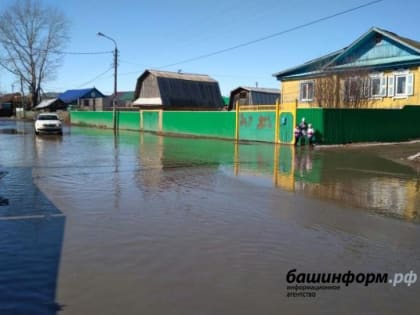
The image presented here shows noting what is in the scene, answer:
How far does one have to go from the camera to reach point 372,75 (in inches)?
1167

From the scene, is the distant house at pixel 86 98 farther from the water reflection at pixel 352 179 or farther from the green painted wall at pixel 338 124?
the water reflection at pixel 352 179

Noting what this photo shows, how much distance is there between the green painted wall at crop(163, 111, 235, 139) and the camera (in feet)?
97.3

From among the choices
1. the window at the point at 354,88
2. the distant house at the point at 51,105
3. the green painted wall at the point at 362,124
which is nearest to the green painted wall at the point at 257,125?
the green painted wall at the point at 362,124

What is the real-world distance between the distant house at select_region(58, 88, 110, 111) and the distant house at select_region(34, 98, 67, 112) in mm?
1139

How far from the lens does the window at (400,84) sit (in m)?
27.6

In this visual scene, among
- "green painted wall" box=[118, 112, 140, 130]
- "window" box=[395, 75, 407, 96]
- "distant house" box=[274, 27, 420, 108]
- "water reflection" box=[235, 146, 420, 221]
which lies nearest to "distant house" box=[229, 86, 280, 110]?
"green painted wall" box=[118, 112, 140, 130]

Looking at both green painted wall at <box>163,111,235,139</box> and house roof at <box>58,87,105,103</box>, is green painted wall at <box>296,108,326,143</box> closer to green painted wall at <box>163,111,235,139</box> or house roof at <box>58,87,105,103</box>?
green painted wall at <box>163,111,235,139</box>

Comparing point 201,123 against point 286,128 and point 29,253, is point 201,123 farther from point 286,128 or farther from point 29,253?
point 29,253

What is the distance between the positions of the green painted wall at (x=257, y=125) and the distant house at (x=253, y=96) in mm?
21917

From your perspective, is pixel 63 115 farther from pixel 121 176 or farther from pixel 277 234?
pixel 277 234

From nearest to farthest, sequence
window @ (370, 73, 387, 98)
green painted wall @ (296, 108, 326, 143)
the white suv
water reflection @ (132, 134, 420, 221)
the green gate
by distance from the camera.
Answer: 1. water reflection @ (132, 134, 420, 221)
2. green painted wall @ (296, 108, 326, 143)
3. the green gate
4. window @ (370, 73, 387, 98)
5. the white suv

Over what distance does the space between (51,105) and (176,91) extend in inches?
1404

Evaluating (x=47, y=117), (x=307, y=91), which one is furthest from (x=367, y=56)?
(x=47, y=117)

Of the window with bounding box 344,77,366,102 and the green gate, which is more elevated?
the window with bounding box 344,77,366,102
